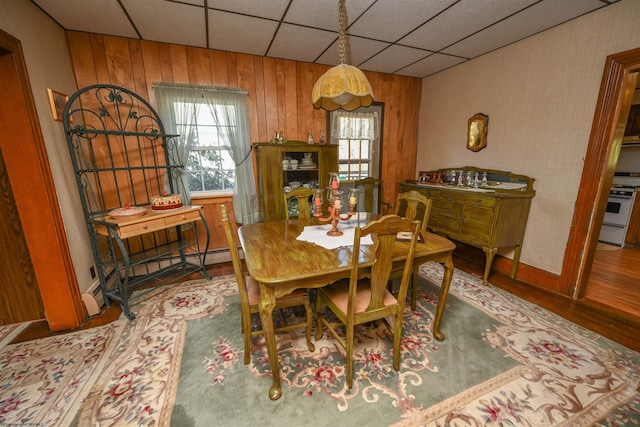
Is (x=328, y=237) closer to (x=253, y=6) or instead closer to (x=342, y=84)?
(x=342, y=84)

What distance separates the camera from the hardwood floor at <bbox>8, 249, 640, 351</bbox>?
1946 mm

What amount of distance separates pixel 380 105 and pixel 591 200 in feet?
8.72

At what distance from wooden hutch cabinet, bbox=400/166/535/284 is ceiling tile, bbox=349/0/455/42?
1758 mm

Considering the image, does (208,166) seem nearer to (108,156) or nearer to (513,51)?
(108,156)

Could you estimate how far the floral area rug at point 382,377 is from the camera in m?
1.33

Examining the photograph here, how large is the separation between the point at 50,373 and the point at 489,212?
3750 mm

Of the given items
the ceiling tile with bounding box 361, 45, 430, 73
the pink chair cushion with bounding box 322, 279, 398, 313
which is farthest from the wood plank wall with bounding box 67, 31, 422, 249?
the pink chair cushion with bounding box 322, 279, 398, 313

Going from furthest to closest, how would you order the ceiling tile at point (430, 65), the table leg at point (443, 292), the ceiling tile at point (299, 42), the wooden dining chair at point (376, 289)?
the ceiling tile at point (430, 65)
the ceiling tile at point (299, 42)
the table leg at point (443, 292)
the wooden dining chair at point (376, 289)

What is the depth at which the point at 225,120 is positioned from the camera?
119 inches

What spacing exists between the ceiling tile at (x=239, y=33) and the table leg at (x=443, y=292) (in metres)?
2.53

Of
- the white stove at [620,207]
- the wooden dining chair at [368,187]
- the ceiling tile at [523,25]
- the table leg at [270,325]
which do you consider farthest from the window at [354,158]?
the white stove at [620,207]

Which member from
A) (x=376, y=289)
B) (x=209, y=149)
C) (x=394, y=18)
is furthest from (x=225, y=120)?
(x=376, y=289)

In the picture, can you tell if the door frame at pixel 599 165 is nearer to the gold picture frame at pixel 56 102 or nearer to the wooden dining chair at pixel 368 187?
the wooden dining chair at pixel 368 187

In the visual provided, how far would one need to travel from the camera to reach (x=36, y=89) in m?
1.91
